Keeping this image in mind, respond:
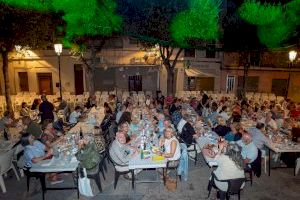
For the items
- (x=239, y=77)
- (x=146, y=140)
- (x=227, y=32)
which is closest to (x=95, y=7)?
(x=227, y=32)

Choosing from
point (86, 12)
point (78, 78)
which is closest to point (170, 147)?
point (86, 12)

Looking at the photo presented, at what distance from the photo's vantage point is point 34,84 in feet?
78.6

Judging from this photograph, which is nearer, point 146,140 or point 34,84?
point 146,140

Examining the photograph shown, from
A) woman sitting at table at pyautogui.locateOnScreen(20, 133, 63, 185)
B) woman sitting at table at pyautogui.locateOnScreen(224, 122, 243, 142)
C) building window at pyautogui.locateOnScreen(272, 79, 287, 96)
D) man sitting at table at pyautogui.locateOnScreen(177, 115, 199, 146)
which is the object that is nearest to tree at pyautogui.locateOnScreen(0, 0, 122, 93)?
woman sitting at table at pyautogui.locateOnScreen(20, 133, 63, 185)

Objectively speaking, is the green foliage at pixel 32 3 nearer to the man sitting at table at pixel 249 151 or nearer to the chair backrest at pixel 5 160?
the chair backrest at pixel 5 160

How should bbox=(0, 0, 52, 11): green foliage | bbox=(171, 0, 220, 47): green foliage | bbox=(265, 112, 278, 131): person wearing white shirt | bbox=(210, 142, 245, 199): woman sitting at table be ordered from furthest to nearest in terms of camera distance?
bbox=(265, 112, 278, 131): person wearing white shirt < bbox=(210, 142, 245, 199): woman sitting at table < bbox=(0, 0, 52, 11): green foliage < bbox=(171, 0, 220, 47): green foliage

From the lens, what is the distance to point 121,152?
8125 millimetres

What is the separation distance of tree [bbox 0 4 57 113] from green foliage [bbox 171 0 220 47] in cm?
1020

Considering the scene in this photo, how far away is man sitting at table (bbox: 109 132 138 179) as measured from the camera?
7.94m

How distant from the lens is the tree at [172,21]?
376 centimetres

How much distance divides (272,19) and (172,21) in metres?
1.40

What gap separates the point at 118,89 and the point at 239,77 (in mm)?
10641

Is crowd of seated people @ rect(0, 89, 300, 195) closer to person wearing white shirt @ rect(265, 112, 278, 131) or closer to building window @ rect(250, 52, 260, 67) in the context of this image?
person wearing white shirt @ rect(265, 112, 278, 131)

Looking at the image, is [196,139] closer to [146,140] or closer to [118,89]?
[146,140]
